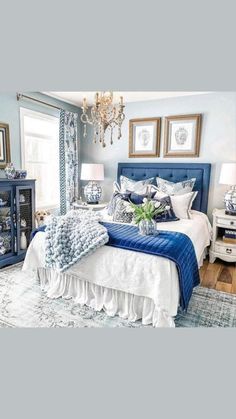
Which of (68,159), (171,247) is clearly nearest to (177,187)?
(171,247)

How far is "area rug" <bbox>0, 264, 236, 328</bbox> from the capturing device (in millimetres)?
2205

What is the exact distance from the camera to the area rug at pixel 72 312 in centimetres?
221

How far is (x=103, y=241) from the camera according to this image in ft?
7.52

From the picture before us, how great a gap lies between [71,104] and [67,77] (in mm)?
2834

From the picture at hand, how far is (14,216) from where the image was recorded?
3.39m

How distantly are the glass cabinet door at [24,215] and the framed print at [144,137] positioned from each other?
1953 mm

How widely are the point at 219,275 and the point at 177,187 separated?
1395 mm

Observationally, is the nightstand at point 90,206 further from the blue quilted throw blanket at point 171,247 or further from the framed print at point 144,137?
the blue quilted throw blanket at point 171,247

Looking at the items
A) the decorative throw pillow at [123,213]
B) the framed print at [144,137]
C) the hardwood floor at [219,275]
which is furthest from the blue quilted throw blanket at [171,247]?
the framed print at [144,137]

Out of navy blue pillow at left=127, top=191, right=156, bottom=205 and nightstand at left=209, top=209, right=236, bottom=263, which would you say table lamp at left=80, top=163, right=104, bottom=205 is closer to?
Answer: navy blue pillow at left=127, top=191, right=156, bottom=205

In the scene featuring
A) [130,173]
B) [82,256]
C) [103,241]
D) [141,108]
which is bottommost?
[82,256]

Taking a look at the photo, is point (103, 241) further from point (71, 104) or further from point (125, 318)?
point (71, 104)

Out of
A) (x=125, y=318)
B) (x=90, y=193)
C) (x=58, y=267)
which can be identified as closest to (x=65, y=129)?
(x=90, y=193)

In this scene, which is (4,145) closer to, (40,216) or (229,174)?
(40,216)
